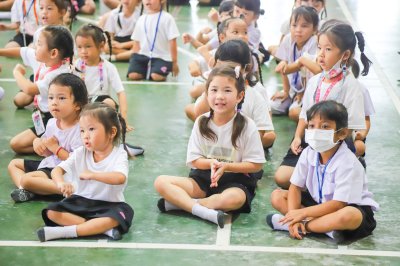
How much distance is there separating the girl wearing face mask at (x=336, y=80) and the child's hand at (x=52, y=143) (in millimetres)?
1279

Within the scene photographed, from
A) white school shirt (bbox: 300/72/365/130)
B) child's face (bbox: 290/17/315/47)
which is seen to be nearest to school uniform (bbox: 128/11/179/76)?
child's face (bbox: 290/17/315/47)

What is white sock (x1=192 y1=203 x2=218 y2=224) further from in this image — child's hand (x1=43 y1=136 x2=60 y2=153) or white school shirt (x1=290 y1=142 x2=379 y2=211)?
child's hand (x1=43 y1=136 x2=60 y2=153)

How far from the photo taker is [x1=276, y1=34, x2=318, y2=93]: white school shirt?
20.9 ft

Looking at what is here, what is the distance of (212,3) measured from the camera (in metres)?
10.3

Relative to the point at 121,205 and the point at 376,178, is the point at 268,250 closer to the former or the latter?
the point at 121,205

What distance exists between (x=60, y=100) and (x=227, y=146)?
3.20ft

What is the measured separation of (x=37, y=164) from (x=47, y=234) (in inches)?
34.4

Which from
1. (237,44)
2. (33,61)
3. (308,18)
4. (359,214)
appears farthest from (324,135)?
(33,61)

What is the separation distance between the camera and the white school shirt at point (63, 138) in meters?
4.89

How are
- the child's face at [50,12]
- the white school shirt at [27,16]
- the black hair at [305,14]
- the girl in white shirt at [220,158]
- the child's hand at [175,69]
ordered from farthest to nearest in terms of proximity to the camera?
the white school shirt at [27,16] < the child's hand at [175,69] < the child's face at [50,12] < the black hair at [305,14] < the girl in white shirt at [220,158]

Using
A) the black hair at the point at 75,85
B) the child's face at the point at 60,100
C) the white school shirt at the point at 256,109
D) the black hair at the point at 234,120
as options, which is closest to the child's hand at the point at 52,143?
the child's face at the point at 60,100

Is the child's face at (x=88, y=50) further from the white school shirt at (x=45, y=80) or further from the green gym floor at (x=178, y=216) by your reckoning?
the green gym floor at (x=178, y=216)

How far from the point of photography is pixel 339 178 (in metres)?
4.35

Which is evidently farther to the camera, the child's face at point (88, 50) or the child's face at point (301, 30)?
the child's face at point (301, 30)
